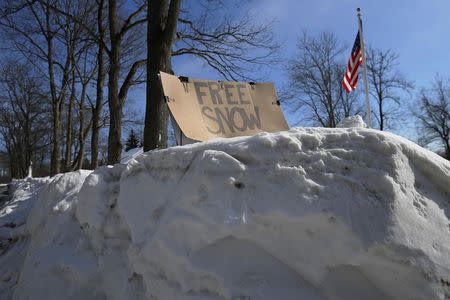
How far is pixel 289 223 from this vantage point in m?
1.80

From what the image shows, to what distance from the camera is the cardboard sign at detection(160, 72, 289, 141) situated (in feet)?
12.4

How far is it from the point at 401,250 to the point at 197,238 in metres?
1.04

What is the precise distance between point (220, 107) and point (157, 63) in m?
2.89

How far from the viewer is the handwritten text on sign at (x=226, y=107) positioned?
12.8 ft

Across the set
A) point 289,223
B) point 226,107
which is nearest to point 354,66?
point 226,107

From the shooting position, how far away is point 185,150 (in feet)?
7.67

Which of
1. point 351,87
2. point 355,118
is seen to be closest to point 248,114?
point 355,118

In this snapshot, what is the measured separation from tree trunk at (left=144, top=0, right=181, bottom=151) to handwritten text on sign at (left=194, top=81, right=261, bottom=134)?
6.84 ft

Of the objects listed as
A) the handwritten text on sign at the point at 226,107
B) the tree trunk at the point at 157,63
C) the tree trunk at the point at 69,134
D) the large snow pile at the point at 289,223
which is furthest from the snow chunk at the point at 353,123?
the tree trunk at the point at 69,134

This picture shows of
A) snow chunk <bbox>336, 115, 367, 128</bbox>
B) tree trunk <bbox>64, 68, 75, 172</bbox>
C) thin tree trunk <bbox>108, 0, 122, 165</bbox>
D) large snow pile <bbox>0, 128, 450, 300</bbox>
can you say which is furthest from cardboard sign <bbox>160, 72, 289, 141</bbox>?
tree trunk <bbox>64, 68, 75, 172</bbox>

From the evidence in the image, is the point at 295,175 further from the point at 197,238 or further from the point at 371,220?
the point at 197,238

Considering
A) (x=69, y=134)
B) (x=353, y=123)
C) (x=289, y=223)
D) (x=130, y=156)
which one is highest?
(x=69, y=134)

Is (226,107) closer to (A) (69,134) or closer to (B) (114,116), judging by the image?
(B) (114,116)

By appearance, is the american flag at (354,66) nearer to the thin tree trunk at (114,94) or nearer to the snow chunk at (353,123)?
the thin tree trunk at (114,94)
